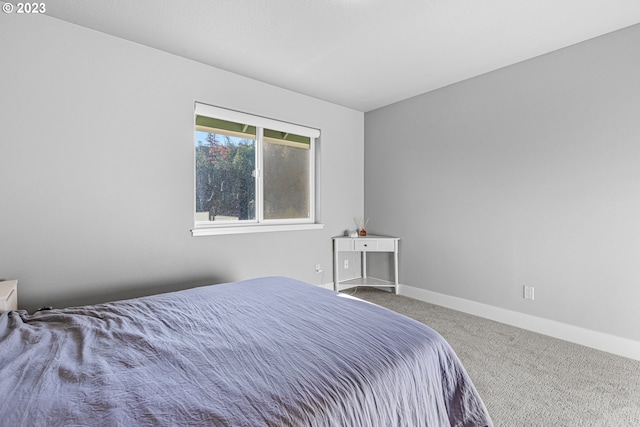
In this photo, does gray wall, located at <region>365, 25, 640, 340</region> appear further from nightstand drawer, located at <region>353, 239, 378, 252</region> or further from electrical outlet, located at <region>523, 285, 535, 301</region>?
nightstand drawer, located at <region>353, 239, 378, 252</region>

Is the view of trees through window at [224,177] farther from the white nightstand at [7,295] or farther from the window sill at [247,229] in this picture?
A: the white nightstand at [7,295]

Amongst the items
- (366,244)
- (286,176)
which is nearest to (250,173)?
(286,176)

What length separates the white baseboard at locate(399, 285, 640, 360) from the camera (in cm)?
225

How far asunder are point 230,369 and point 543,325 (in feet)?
9.35

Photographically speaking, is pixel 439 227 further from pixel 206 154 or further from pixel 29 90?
pixel 29 90

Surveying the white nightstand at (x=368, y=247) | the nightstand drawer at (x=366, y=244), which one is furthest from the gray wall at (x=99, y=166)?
the nightstand drawer at (x=366, y=244)

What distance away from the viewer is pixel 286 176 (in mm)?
3562

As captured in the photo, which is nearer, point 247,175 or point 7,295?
point 7,295

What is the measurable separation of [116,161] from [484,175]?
11.0 feet

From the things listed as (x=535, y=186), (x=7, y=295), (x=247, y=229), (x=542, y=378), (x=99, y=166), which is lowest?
(x=542, y=378)

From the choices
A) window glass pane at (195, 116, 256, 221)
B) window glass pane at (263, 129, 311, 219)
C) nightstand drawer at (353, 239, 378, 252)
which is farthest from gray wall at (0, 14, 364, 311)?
nightstand drawer at (353, 239, 378, 252)

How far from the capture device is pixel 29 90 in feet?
6.55

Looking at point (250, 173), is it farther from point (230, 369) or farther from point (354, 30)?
point (230, 369)

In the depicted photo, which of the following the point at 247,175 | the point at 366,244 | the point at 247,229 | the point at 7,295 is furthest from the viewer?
the point at 366,244
